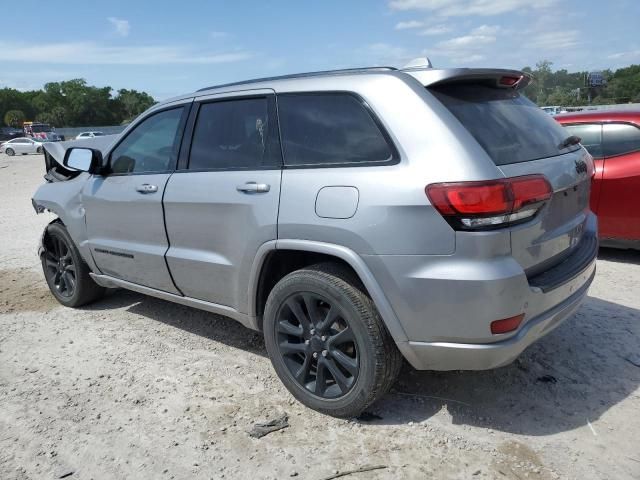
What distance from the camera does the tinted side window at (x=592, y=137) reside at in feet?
18.9

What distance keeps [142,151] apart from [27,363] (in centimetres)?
176

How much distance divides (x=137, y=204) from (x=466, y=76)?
2479mm

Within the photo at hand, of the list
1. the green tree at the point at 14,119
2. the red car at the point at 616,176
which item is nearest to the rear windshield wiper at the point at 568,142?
the red car at the point at 616,176

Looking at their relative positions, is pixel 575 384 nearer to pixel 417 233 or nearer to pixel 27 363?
pixel 417 233

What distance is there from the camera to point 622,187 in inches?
214

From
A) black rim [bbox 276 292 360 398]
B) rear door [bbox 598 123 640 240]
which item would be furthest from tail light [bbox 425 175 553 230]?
rear door [bbox 598 123 640 240]

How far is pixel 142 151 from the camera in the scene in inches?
164

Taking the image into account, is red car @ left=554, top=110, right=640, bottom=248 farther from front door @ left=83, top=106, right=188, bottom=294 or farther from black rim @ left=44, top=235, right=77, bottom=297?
black rim @ left=44, top=235, right=77, bottom=297

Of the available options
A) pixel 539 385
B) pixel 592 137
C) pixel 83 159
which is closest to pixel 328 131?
pixel 539 385

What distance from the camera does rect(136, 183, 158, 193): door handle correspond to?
3.85 metres

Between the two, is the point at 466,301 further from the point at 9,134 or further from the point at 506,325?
the point at 9,134

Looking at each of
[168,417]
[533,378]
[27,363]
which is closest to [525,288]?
[533,378]

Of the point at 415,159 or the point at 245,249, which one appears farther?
the point at 245,249

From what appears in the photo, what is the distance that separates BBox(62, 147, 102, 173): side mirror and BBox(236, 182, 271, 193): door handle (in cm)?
169
